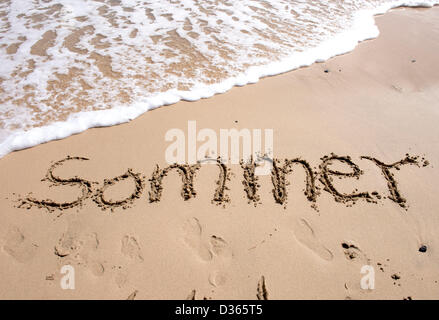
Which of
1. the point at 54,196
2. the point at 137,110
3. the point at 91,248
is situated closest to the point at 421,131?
the point at 137,110

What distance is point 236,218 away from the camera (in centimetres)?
264

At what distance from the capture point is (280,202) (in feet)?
9.05

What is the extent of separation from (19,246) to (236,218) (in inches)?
75.0

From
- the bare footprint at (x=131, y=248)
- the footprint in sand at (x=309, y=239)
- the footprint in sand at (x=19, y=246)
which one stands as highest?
the footprint in sand at (x=309, y=239)

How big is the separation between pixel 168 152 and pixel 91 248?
1.26m

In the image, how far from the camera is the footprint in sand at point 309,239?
2406 millimetres

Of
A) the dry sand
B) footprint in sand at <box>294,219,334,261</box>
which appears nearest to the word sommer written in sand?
the dry sand

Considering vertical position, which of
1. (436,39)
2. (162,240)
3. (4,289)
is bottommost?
(4,289)

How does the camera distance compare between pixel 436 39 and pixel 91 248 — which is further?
pixel 436 39

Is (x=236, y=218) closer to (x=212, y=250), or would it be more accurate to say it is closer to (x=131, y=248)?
(x=212, y=250)

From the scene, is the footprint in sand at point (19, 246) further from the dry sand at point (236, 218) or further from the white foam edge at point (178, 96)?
the white foam edge at point (178, 96)

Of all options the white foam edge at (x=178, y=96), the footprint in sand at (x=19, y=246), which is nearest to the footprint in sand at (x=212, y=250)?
the footprint in sand at (x=19, y=246)

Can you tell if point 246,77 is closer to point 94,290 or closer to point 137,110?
point 137,110

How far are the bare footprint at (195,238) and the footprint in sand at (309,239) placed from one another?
809 mm
